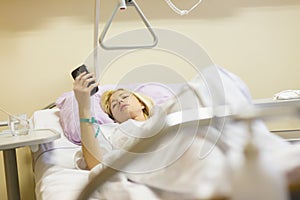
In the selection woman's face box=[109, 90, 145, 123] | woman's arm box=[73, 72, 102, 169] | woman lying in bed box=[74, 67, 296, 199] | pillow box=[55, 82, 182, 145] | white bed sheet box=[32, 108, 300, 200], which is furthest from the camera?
pillow box=[55, 82, 182, 145]

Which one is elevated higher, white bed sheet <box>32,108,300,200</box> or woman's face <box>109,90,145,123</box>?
woman's face <box>109,90,145,123</box>

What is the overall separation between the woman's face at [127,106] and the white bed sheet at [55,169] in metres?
0.26

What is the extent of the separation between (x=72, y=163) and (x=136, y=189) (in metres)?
0.66

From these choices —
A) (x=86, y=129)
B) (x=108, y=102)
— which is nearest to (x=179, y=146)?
(x=86, y=129)

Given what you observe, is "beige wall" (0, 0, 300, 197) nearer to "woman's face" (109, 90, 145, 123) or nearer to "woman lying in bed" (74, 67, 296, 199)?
"woman lying in bed" (74, 67, 296, 199)

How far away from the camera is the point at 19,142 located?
1.62 meters

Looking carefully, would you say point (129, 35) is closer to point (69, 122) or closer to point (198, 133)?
point (69, 122)

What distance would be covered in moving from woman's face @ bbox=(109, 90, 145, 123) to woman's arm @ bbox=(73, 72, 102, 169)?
7.6 inches

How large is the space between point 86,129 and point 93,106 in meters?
0.40

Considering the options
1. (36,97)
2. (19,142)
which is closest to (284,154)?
(19,142)

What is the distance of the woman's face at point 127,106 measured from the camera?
176cm

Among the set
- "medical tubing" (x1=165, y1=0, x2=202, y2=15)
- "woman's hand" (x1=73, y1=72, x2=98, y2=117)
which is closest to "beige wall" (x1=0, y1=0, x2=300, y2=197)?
"medical tubing" (x1=165, y1=0, x2=202, y2=15)

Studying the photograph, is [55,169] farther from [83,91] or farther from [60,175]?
[83,91]

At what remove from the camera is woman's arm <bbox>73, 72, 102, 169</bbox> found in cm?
158
